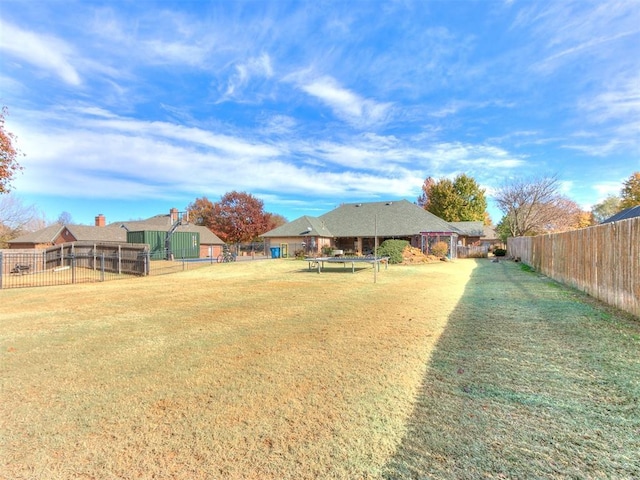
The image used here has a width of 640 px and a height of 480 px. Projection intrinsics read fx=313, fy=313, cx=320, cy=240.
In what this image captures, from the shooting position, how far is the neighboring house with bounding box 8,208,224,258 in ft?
118

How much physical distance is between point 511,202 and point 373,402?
137ft

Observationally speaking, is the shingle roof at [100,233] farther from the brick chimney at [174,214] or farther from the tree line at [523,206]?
the tree line at [523,206]

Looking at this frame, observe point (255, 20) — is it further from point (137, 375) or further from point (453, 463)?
point (453, 463)

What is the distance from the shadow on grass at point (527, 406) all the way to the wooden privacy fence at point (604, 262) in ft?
3.90

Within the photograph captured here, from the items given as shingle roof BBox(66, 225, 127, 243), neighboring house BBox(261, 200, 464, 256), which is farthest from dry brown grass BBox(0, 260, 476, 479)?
shingle roof BBox(66, 225, 127, 243)

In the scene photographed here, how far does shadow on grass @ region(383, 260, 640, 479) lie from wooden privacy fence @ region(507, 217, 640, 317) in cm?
119

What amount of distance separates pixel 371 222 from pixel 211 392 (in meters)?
31.8

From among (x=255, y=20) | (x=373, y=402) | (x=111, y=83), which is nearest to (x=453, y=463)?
(x=373, y=402)

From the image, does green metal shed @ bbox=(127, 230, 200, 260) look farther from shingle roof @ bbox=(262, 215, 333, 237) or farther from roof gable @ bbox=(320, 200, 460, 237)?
roof gable @ bbox=(320, 200, 460, 237)

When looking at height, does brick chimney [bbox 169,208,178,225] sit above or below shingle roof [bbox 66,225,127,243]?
above

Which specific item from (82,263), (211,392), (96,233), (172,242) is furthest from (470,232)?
(96,233)

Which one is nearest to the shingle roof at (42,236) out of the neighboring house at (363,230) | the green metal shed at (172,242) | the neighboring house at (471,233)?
the green metal shed at (172,242)

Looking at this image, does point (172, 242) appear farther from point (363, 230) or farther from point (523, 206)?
point (523, 206)

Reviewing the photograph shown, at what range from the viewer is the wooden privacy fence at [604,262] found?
20.5 feet
